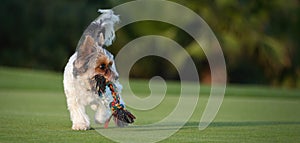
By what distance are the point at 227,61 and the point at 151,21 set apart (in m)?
5.06

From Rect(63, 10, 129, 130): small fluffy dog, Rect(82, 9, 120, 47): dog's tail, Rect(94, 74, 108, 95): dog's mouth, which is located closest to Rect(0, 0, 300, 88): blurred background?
Rect(82, 9, 120, 47): dog's tail

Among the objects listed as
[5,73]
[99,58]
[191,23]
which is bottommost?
[99,58]

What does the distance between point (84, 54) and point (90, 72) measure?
28cm

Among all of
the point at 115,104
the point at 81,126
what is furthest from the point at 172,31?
the point at 81,126

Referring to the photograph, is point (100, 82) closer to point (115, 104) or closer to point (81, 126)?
point (115, 104)

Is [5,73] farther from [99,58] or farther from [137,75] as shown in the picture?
[99,58]

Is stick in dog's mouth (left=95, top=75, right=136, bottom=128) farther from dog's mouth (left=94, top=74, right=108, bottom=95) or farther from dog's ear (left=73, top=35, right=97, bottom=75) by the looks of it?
dog's ear (left=73, top=35, right=97, bottom=75)

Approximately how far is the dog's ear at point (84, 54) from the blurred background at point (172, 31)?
1040 inches

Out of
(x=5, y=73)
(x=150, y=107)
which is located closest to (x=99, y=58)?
(x=150, y=107)

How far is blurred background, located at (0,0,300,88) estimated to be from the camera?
36.5m

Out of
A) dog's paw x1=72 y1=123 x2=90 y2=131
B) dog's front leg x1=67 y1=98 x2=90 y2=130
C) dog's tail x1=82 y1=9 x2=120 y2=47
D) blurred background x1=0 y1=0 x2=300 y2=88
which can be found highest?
blurred background x1=0 y1=0 x2=300 y2=88

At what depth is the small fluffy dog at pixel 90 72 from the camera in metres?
8.96

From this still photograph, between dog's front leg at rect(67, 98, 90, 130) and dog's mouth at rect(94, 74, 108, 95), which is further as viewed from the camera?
dog's front leg at rect(67, 98, 90, 130)

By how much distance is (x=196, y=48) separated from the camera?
3562cm
